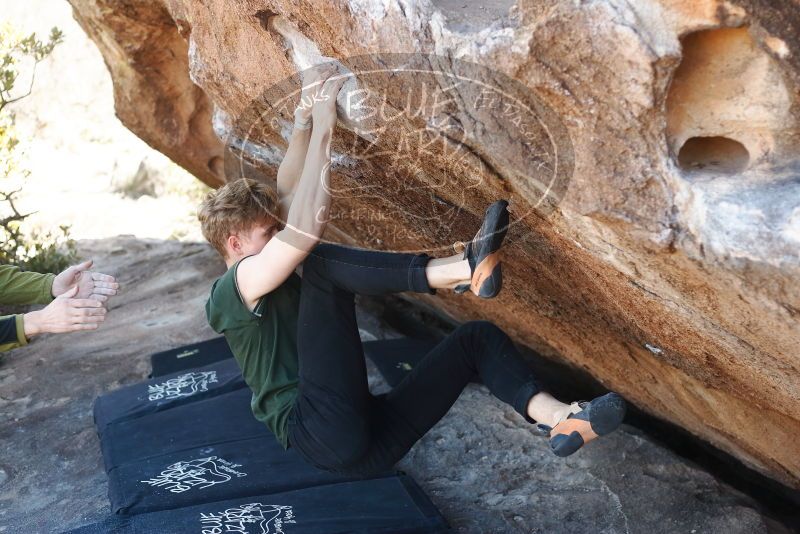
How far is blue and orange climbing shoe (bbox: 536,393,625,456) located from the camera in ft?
Answer: 7.30

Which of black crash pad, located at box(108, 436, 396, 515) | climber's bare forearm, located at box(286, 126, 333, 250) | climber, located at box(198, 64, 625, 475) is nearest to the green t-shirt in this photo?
climber, located at box(198, 64, 625, 475)

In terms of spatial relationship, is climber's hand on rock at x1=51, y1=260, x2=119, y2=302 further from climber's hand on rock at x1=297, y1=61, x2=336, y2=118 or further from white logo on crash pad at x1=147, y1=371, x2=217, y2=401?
climber's hand on rock at x1=297, y1=61, x2=336, y2=118

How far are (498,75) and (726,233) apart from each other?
0.66 metres

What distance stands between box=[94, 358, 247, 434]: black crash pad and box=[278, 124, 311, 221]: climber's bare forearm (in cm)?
158

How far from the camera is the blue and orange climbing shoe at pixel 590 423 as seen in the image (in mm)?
2225

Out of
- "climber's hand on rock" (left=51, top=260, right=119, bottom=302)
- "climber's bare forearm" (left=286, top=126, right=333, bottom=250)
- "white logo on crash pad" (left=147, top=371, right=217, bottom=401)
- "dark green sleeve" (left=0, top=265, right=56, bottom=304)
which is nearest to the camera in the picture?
"climber's bare forearm" (left=286, top=126, right=333, bottom=250)

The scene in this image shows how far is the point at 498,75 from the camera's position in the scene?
1.99 metres

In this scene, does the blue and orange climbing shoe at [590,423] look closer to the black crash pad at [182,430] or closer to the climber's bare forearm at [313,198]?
the climber's bare forearm at [313,198]

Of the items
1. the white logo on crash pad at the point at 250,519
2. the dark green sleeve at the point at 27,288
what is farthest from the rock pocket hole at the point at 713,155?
the dark green sleeve at the point at 27,288

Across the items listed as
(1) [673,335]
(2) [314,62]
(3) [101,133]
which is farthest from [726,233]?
(3) [101,133]

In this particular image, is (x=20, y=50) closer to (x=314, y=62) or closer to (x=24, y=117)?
(x=314, y=62)

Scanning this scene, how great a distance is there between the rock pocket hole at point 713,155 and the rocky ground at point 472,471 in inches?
61.4

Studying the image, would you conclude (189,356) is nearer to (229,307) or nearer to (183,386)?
(183,386)

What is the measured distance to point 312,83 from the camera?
104 inches
